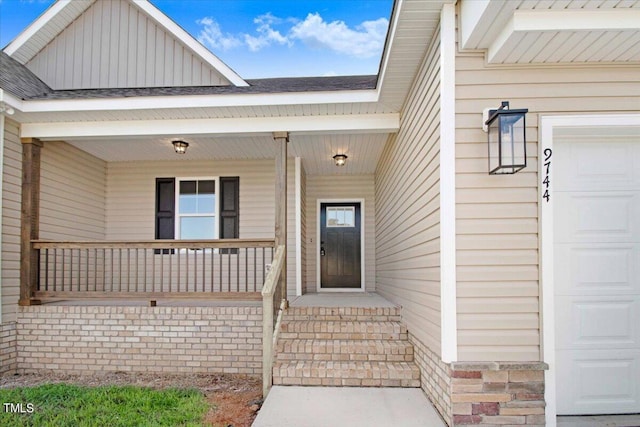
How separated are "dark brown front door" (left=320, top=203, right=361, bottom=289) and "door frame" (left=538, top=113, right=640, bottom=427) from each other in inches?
206

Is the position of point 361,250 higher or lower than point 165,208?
lower

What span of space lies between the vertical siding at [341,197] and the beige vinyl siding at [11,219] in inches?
180

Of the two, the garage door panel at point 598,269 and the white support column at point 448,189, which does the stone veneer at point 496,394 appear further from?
the garage door panel at point 598,269

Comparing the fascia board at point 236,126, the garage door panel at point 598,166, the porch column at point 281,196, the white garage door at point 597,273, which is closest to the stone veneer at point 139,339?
the porch column at point 281,196

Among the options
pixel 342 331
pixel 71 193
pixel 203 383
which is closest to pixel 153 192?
pixel 71 193

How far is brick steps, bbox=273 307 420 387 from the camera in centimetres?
393

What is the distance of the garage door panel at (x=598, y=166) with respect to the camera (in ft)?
10.3

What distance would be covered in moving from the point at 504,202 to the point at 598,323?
117cm

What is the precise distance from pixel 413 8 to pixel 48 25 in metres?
5.95

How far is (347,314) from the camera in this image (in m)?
4.95

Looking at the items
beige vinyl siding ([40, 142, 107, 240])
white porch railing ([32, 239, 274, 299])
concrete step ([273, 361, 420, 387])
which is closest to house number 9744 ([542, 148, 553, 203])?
concrete step ([273, 361, 420, 387])

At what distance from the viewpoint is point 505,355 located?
9.56ft

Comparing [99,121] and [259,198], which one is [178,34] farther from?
[259,198]

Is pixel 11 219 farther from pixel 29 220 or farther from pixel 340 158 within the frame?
pixel 340 158
